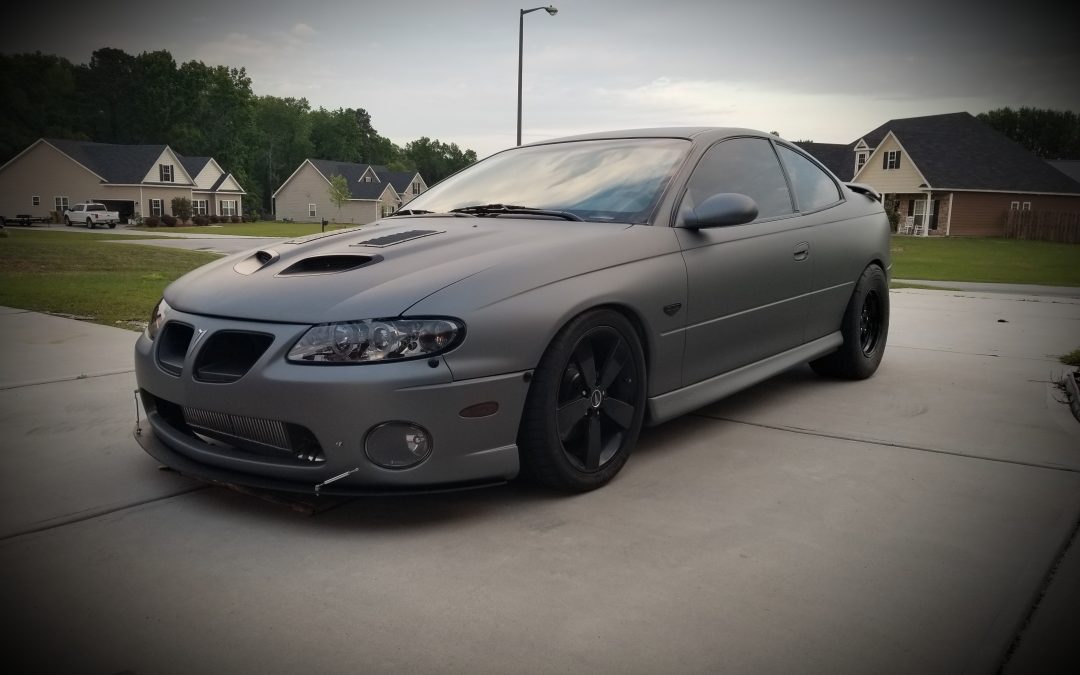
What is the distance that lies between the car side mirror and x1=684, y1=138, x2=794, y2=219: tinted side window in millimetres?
181

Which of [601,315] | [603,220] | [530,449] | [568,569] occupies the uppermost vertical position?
[603,220]

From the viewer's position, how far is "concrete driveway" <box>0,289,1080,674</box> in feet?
7.03

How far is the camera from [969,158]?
147 ft

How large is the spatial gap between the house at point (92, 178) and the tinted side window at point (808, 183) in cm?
6299

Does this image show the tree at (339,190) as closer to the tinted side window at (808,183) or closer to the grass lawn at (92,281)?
the grass lawn at (92,281)

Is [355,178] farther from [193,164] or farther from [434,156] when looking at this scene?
[434,156]

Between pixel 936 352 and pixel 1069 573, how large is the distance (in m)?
4.20

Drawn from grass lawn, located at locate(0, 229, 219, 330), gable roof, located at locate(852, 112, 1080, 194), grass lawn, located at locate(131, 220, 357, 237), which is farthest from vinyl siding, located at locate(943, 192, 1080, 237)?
grass lawn, located at locate(0, 229, 219, 330)

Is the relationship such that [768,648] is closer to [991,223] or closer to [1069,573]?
[1069,573]

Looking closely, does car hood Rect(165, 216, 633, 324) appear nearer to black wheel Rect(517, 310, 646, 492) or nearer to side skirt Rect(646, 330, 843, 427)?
black wheel Rect(517, 310, 646, 492)

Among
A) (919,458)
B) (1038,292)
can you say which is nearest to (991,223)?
(1038,292)

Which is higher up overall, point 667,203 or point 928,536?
point 667,203

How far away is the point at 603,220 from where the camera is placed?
12.1 feet

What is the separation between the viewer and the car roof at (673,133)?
425cm
